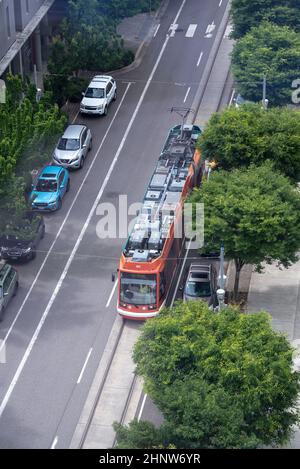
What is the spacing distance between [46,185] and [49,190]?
1.19 feet

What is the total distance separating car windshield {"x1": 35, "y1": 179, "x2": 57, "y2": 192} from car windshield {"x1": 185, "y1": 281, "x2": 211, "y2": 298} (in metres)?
13.8

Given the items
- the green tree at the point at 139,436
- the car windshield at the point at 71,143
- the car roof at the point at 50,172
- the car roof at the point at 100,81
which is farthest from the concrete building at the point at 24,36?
the green tree at the point at 139,436

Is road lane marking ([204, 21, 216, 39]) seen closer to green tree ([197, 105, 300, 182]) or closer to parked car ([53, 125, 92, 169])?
parked car ([53, 125, 92, 169])

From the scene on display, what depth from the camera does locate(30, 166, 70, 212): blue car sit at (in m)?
75.2

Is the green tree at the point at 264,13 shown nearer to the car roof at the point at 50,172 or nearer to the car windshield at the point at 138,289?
the car roof at the point at 50,172

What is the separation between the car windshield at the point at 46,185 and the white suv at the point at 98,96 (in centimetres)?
1170

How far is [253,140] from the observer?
6900 centimetres

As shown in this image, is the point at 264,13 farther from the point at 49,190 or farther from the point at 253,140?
the point at 49,190

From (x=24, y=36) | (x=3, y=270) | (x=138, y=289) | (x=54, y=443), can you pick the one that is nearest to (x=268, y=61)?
(x=24, y=36)

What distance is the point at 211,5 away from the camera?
340 feet

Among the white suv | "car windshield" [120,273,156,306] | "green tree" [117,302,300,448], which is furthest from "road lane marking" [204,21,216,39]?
"green tree" [117,302,300,448]

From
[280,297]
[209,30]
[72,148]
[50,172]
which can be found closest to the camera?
[280,297]
